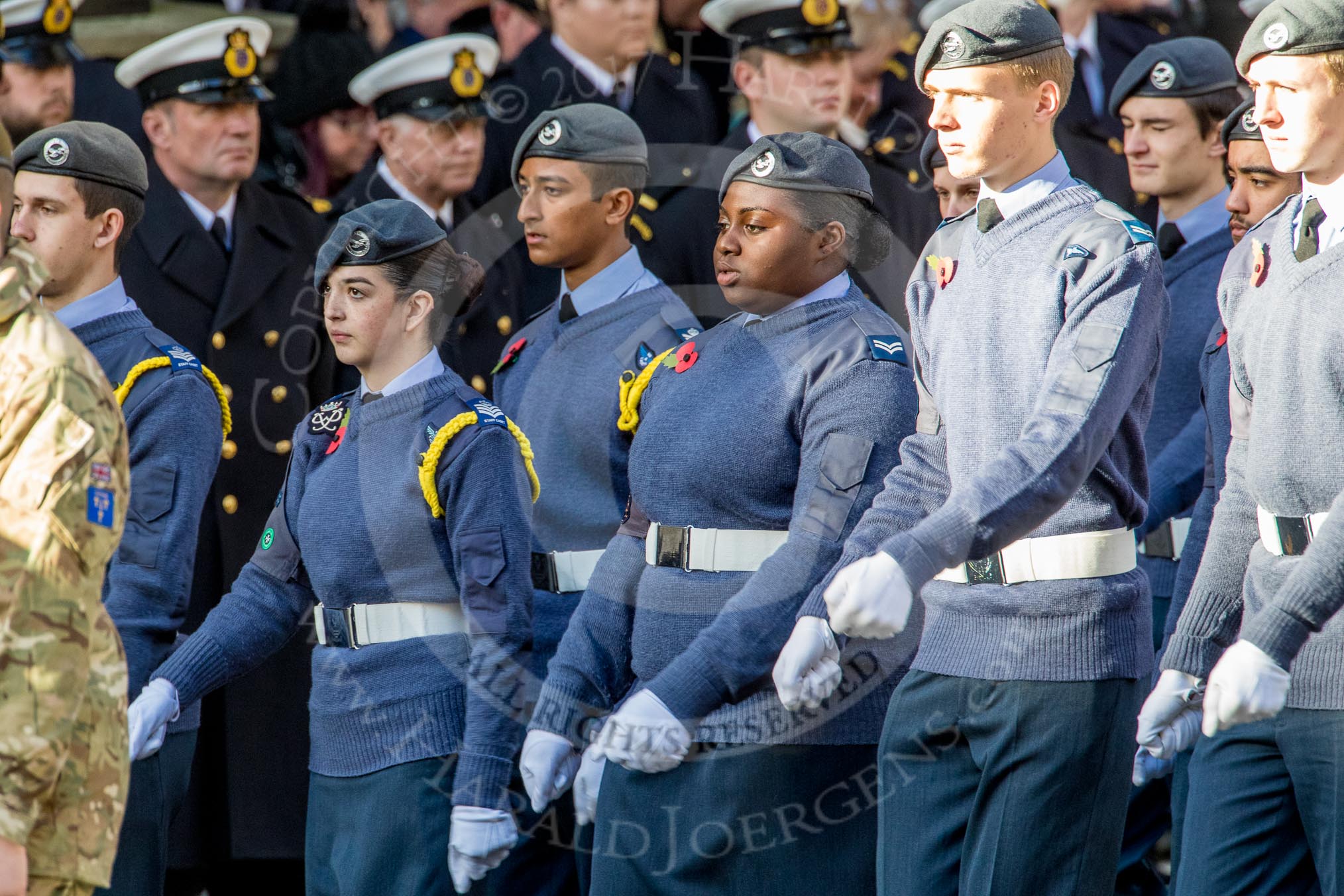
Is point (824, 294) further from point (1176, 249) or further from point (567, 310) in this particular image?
point (1176, 249)

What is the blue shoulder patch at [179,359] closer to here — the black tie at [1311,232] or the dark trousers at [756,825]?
the dark trousers at [756,825]

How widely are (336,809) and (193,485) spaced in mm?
801

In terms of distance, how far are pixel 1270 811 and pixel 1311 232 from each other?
99 cm

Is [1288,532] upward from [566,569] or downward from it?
upward

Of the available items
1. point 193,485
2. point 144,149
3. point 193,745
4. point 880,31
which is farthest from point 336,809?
point 880,31

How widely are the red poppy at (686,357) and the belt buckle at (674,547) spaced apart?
367mm

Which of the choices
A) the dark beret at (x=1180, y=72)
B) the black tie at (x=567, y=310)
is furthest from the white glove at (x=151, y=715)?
the dark beret at (x=1180, y=72)

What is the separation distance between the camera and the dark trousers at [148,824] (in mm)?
4336

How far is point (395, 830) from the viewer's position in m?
4.16

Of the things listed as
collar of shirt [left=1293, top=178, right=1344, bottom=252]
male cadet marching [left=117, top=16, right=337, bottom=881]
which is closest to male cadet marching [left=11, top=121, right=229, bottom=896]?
male cadet marching [left=117, top=16, right=337, bottom=881]

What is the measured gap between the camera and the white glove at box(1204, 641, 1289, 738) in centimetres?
302

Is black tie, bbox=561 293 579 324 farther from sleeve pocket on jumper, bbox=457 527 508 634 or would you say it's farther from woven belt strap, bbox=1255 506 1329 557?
woven belt strap, bbox=1255 506 1329 557

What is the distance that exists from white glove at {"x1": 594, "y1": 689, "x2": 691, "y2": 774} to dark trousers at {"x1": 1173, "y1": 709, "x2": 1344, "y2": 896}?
0.95 meters

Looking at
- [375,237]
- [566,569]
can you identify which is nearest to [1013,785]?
[566,569]
